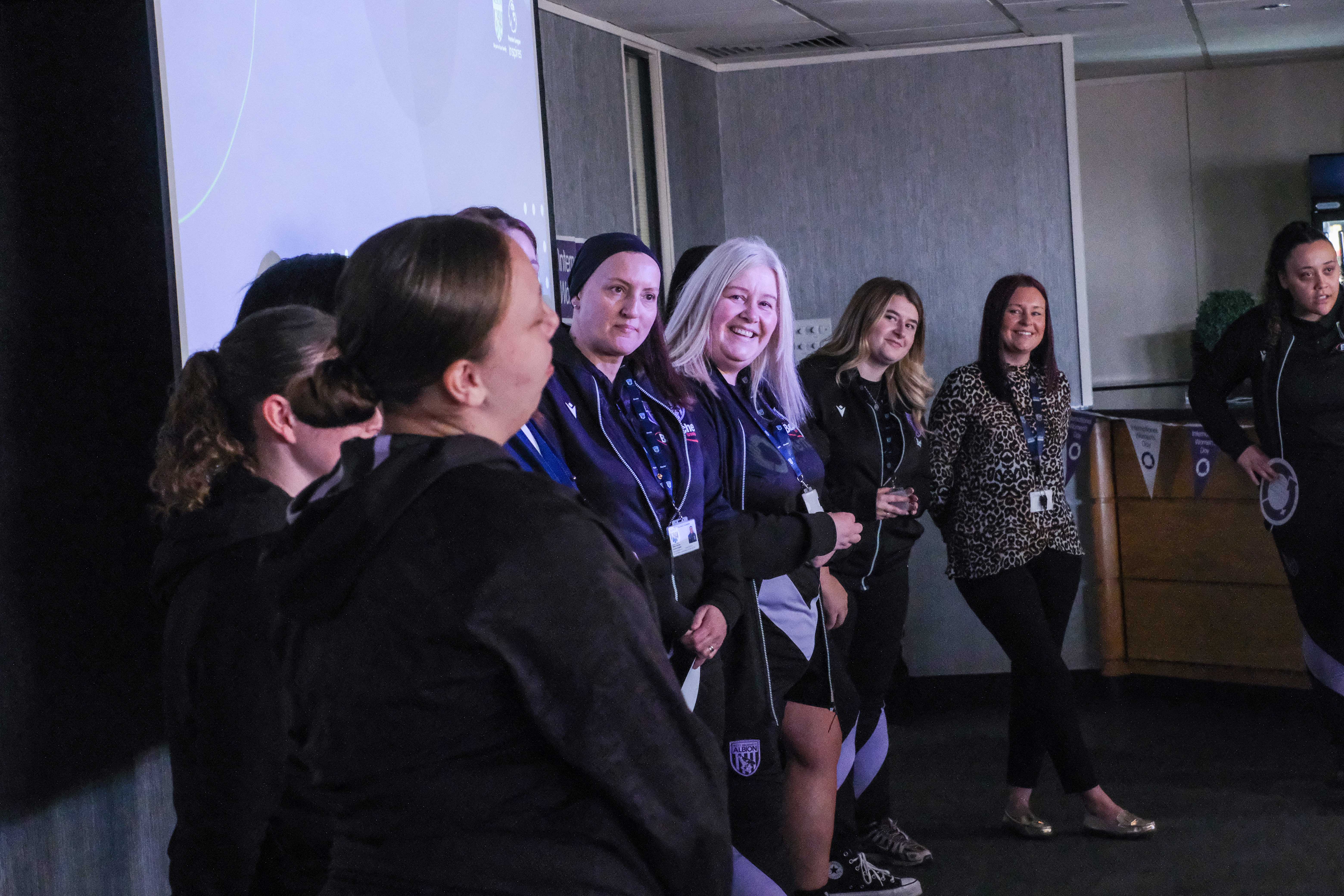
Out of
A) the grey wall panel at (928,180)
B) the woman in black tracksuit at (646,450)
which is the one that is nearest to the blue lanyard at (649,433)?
the woman in black tracksuit at (646,450)

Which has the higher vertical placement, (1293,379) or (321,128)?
(321,128)

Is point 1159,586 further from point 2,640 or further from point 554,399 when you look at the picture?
point 2,640

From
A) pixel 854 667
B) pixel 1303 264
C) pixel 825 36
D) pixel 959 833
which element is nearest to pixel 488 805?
pixel 854 667

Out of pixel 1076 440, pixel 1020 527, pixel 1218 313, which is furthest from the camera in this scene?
pixel 1218 313

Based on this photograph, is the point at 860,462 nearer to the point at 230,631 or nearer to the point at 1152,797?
the point at 1152,797

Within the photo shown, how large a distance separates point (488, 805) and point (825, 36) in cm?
488

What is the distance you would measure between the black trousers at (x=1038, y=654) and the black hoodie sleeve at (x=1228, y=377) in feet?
2.95

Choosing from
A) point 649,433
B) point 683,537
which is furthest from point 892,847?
point 649,433

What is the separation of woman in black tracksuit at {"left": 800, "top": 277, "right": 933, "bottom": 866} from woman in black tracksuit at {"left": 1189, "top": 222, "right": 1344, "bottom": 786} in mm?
1135

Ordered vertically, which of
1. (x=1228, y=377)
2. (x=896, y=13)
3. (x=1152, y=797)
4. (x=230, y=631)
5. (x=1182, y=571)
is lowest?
(x=1152, y=797)

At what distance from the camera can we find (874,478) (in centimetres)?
329

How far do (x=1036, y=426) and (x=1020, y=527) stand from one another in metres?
0.31

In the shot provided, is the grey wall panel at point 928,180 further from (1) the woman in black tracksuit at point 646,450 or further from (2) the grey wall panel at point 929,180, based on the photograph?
(1) the woman in black tracksuit at point 646,450

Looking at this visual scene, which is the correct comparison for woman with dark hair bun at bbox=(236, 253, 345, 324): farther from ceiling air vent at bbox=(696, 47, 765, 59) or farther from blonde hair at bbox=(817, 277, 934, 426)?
ceiling air vent at bbox=(696, 47, 765, 59)
